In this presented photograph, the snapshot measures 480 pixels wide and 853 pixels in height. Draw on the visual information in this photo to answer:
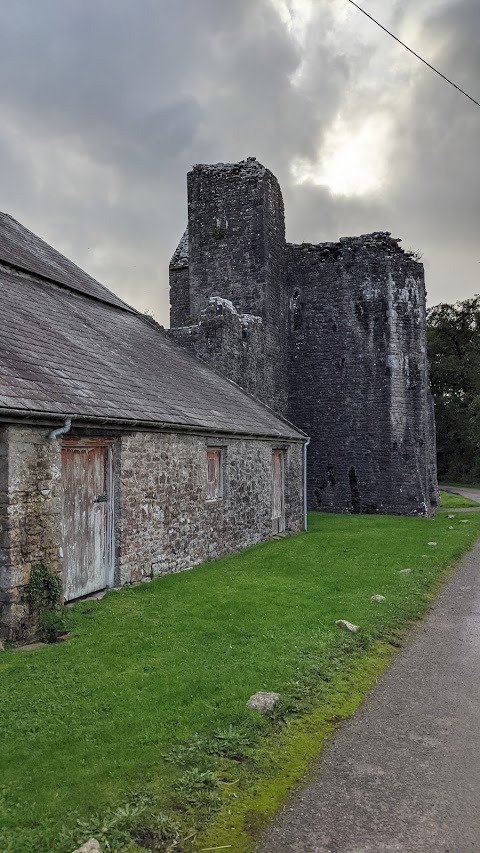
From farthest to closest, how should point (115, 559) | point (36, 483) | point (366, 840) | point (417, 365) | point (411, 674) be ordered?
point (417, 365) → point (115, 559) → point (36, 483) → point (411, 674) → point (366, 840)

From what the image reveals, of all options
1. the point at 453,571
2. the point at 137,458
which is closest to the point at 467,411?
the point at 453,571

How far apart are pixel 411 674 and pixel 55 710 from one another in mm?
3201

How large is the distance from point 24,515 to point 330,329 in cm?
1763

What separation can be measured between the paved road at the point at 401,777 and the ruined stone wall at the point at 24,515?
3.82m

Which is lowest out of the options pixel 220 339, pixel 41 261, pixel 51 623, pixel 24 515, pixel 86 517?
pixel 51 623

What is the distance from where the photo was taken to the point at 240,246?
2133cm

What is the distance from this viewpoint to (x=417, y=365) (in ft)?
73.4

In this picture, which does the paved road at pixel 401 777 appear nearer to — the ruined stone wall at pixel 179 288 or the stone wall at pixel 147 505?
the stone wall at pixel 147 505

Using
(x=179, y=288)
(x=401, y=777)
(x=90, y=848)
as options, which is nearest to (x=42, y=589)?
(x=90, y=848)

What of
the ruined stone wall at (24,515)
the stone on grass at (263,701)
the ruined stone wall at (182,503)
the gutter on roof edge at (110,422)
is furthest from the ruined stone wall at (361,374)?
the stone on grass at (263,701)

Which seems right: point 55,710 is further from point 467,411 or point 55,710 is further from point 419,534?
point 467,411

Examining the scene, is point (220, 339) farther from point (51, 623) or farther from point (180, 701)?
point (180, 701)

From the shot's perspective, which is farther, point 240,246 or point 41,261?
point 240,246

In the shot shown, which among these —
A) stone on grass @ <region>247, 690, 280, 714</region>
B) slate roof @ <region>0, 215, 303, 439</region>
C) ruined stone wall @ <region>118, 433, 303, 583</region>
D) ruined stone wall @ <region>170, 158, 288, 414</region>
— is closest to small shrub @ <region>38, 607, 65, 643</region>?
ruined stone wall @ <region>118, 433, 303, 583</region>
